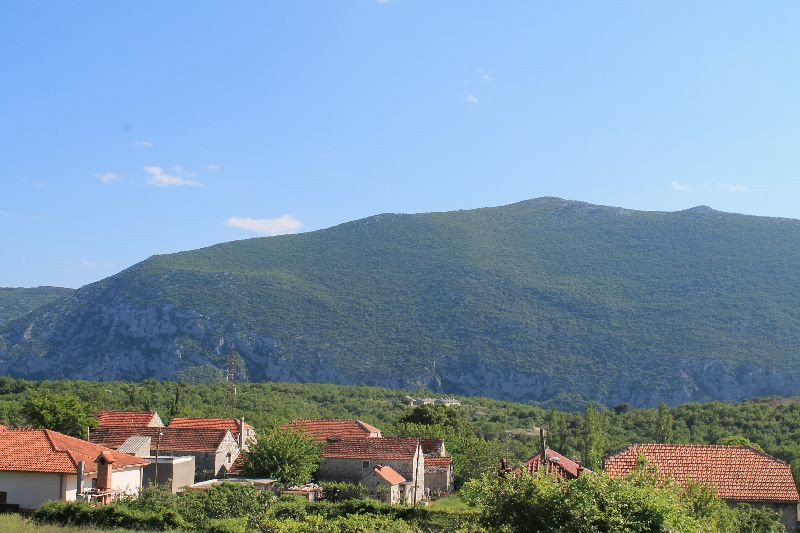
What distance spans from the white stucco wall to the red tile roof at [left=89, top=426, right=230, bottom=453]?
48.7ft

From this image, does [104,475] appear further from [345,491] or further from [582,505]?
[582,505]

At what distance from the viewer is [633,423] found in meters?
74.1

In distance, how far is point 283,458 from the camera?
4091cm

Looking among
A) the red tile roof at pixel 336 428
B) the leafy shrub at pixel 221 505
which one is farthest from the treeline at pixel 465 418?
the leafy shrub at pixel 221 505

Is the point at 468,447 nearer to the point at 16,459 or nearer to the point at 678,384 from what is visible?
the point at 16,459

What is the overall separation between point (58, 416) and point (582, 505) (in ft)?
130

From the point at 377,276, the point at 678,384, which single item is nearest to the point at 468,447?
the point at 678,384

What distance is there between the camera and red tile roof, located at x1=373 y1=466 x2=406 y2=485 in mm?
39875

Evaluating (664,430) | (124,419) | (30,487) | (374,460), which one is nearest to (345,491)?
(374,460)

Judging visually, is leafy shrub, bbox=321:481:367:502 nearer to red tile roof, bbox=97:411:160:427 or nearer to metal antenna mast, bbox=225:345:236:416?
metal antenna mast, bbox=225:345:236:416

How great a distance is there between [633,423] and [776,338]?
64.6 m

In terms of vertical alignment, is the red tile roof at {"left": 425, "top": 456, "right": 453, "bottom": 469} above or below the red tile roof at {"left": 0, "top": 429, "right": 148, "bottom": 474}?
below

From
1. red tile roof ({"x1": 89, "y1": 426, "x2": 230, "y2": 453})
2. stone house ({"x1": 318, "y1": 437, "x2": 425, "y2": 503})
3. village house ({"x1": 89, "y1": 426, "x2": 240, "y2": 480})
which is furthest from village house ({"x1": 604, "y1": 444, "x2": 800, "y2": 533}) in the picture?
red tile roof ({"x1": 89, "y1": 426, "x2": 230, "y2": 453})

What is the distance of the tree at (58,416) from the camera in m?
47.1
